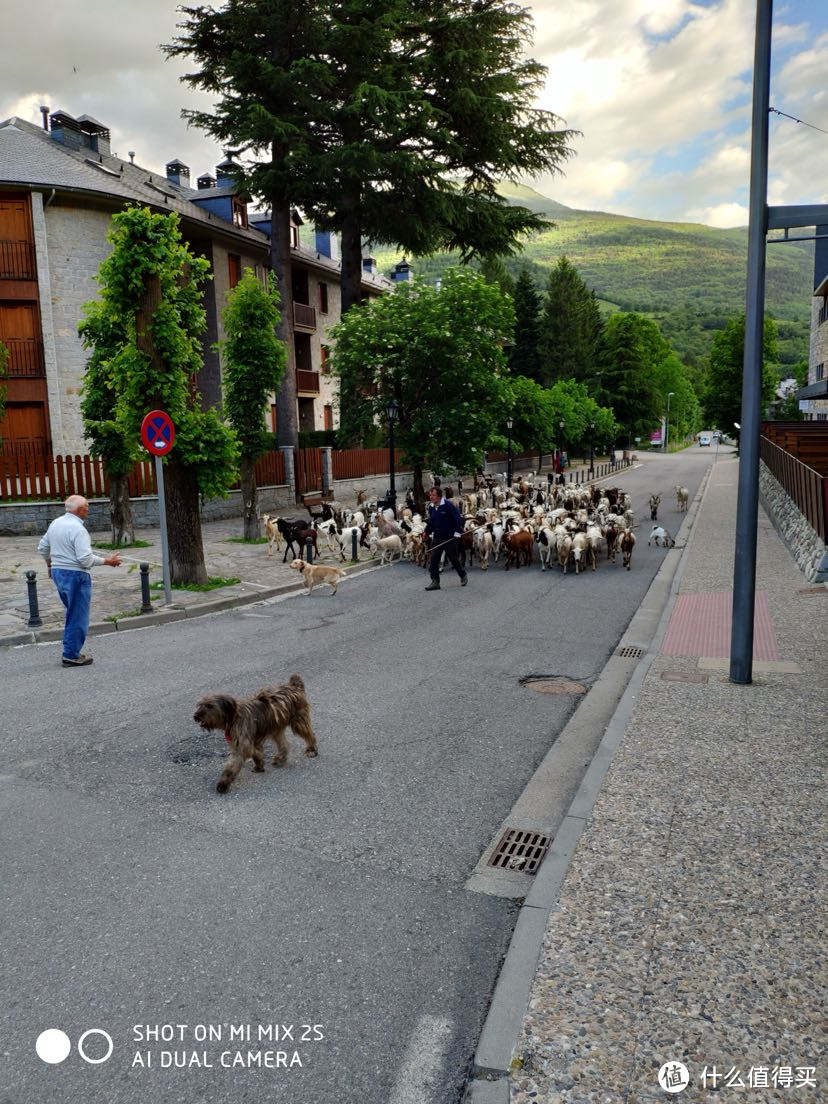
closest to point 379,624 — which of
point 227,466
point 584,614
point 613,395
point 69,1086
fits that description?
point 584,614

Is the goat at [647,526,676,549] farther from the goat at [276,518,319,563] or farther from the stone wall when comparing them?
the goat at [276,518,319,563]

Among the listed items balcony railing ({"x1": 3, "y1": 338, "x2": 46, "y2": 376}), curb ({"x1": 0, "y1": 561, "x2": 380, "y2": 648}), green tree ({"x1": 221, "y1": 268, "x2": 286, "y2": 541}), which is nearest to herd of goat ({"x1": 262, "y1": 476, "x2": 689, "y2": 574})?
green tree ({"x1": 221, "y1": 268, "x2": 286, "y2": 541})

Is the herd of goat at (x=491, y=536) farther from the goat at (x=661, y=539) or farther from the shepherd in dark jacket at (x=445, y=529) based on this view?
the shepherd in dark jacket at (x=445, y=529)

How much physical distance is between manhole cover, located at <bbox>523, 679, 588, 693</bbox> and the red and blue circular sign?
714 centimetres

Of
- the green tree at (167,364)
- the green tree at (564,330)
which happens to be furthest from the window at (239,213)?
the green tree at (564,330)

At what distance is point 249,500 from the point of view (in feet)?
69.3

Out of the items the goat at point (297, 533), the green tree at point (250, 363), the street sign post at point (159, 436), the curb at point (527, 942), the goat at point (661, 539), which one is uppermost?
the green tree at point (250, 363)

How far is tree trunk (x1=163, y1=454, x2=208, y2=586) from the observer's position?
14625 mm

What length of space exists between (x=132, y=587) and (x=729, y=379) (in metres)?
66.7

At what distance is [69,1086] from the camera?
3330 millimetres

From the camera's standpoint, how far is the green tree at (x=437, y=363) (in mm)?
25297

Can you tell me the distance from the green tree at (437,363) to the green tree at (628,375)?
57608 mm

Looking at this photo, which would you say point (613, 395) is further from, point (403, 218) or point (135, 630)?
point (135, 630)

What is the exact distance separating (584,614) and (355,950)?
9.47m
